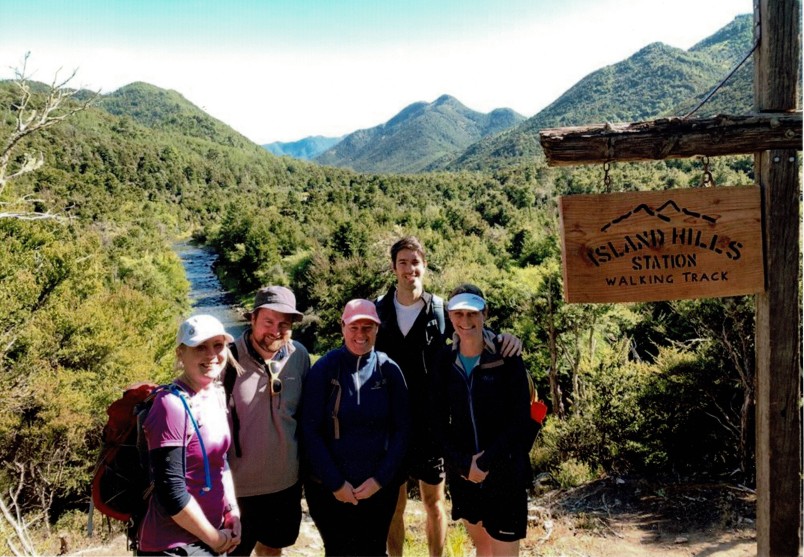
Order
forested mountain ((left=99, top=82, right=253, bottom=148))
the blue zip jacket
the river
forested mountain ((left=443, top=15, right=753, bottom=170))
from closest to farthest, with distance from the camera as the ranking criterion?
the blue zip jacket, the river, forested mountain ((left=443, top=15, right=753, bottom=170)), forested mountain ((left=99, top=82, right=253, bottom=148))

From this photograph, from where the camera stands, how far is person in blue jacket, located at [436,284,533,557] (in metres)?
2.50

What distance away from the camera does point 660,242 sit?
94.7 inches

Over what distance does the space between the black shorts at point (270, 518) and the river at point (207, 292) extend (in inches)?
1205

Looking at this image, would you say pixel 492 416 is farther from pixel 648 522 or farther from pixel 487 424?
pixel 648 522

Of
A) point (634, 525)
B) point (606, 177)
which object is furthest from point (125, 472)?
point (634, 525)

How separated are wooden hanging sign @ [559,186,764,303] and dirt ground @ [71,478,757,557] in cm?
229

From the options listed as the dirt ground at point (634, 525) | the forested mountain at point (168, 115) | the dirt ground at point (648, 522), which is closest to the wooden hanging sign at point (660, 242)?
the dirt ground at point (634, 525)

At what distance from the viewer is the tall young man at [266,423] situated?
242cm

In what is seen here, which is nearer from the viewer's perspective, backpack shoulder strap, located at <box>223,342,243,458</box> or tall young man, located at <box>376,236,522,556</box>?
backpack shoulder strap, located at <box>223,342,243,458</box>

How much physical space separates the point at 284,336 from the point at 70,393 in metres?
16.5

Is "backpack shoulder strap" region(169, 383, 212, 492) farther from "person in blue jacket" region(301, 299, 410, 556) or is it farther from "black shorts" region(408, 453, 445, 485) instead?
"black shorts" region(408, 453, 445, 485)

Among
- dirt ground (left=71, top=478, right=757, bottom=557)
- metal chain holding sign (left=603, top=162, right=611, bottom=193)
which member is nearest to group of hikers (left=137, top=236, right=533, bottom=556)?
metal chain holding sign (left=603, top=162, right=611, bottom=193)

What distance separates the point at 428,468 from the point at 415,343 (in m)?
0.72

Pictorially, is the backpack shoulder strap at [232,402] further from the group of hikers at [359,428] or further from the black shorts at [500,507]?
the black shorts at [500,507]
